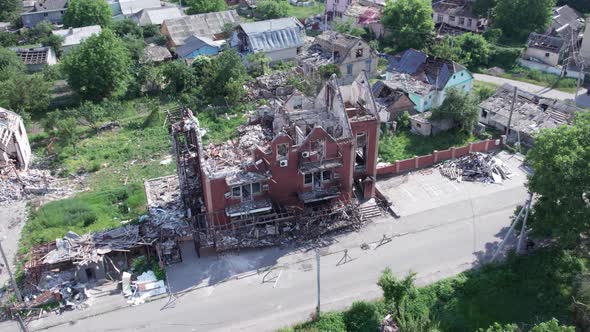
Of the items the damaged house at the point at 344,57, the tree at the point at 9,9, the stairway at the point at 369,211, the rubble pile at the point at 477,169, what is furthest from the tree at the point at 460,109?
the tree at the point at 9,9

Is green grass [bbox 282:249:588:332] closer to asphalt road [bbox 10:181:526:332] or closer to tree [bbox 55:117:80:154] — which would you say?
asphalt road [bbox 10:181:526:332]

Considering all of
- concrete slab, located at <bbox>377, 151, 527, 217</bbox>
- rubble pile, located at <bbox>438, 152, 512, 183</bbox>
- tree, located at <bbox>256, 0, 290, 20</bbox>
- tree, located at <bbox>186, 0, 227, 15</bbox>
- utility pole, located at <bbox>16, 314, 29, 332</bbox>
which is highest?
tree, located at <bbox>186, 0, 227, 15</bbox>

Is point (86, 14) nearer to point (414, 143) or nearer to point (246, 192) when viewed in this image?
point (414, 143)

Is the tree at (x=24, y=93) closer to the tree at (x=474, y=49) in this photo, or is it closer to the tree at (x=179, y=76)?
the tree at (x=179, y=76)

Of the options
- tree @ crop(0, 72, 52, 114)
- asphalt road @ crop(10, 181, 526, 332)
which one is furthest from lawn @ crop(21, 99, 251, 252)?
asphalt road @ crop(10, 181, 526, 332)

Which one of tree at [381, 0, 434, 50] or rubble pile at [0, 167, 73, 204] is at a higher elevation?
tree at [381, 0, 434, 50]

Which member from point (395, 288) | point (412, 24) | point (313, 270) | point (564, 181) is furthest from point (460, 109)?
point (412, 24)
